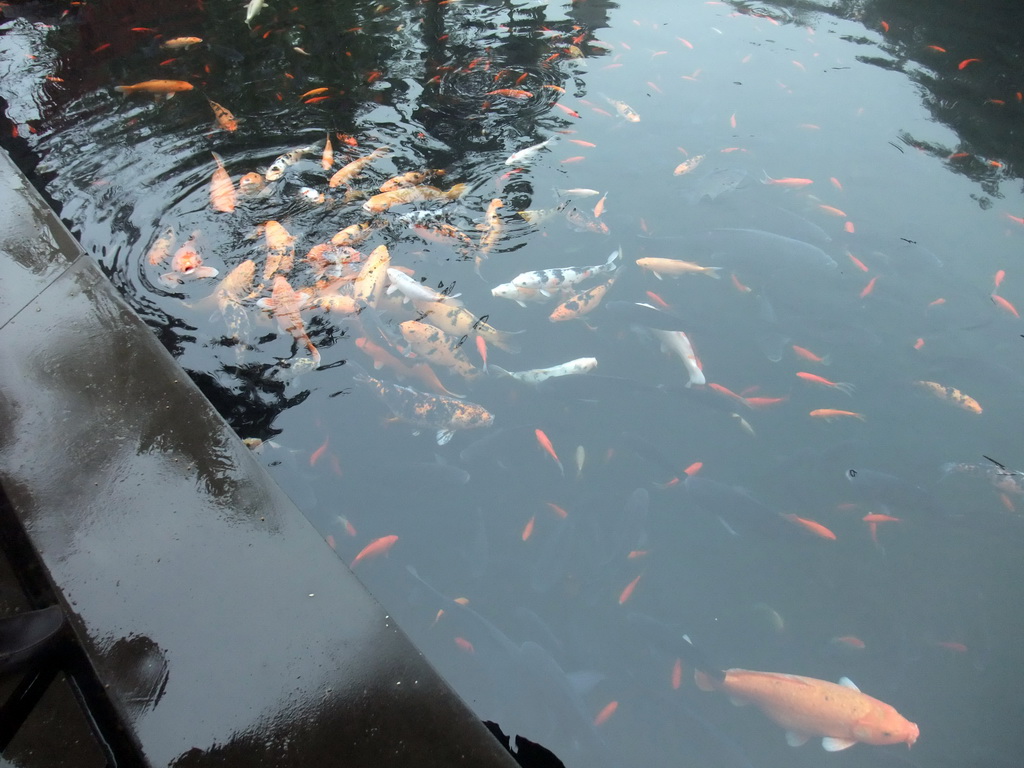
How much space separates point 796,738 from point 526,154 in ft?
16.9

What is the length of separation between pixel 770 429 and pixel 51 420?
4.11m

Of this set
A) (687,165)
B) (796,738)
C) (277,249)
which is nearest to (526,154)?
(687,165)

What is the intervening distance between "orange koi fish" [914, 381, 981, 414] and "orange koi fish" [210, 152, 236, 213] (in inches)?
225

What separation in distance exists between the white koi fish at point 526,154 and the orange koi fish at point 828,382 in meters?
3.30

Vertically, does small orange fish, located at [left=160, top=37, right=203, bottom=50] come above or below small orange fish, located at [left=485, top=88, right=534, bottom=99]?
above

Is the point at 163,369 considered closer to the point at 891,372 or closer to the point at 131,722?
the point at 131,722

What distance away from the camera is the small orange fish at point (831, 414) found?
3.94 meters

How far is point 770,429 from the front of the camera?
3883mm

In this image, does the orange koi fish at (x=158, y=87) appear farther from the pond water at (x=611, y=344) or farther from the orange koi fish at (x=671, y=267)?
the orange koi fish at (x=671, y=267)

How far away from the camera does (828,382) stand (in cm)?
412

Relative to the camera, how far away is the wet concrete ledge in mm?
1942

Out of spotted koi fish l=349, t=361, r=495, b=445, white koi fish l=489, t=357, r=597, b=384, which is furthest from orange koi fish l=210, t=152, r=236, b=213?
white koi fish l=489, t=357, r=597, b=384

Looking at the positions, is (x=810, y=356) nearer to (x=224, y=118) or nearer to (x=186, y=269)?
(x=186, y=269)

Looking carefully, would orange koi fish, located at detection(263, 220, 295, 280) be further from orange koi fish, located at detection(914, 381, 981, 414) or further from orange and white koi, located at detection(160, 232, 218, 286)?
orange koi fish, located at detection(914, 381, 981, 414)
